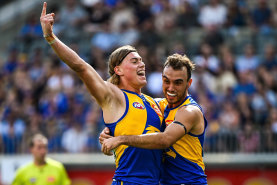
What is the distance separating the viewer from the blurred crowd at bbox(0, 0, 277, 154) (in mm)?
13906

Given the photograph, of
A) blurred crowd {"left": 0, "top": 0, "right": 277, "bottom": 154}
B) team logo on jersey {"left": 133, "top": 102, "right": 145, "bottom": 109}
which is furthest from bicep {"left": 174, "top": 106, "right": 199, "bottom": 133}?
blurred crowd {"left": 0, "top": 0, "right": 277, "bottom": 154}

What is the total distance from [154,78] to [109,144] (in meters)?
8.97

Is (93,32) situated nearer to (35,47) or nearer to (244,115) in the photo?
(35,47)

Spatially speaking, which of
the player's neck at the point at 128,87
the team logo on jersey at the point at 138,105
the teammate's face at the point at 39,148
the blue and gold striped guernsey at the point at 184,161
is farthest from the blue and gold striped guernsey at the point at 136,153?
the teammate's face at the point at 39,148

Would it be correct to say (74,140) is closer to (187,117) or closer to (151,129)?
(151,129)

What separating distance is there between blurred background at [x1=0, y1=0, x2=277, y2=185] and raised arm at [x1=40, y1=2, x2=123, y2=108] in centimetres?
654

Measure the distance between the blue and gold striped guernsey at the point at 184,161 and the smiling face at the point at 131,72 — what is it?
645 millimetres

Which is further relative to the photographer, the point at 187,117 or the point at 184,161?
the point at 184,161

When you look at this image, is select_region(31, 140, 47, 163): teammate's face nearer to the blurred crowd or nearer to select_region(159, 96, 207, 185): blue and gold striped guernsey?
the blurred crowd

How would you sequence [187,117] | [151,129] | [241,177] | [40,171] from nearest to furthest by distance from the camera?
[187,117]
[151,129]
[40,171]
[241,177]

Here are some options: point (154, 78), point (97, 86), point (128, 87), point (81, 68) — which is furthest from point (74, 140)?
point (81, 68)

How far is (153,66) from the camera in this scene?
51.2 ft

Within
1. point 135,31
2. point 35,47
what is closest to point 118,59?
point 135,31

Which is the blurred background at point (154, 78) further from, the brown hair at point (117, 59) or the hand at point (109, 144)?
the hand at point (109, 144)
